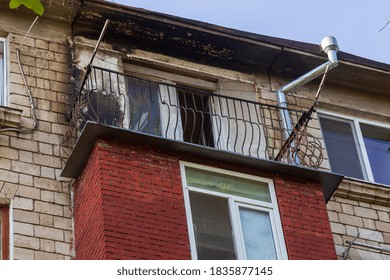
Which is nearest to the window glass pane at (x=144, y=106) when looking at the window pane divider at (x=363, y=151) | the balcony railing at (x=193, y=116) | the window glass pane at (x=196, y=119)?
the balcony railing at (x=193, y=116)

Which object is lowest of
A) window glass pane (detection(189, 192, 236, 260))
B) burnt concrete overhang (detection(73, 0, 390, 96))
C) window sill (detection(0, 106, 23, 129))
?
window glass pane (detection(189, 192, 236, 260))

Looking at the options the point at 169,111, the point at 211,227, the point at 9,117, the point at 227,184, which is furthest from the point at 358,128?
the point at 9,117

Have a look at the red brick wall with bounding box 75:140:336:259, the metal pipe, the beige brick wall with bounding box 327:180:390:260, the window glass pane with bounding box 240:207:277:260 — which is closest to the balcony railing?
the metal pipe

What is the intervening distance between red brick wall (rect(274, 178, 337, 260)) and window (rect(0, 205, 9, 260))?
3183mm

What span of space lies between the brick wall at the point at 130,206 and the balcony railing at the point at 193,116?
107 cm

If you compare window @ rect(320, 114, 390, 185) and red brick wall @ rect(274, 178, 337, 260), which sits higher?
window @ rect(320, 114, 390, 185)

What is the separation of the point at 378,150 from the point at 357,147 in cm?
40

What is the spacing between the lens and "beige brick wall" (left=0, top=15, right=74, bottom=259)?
13172 mm

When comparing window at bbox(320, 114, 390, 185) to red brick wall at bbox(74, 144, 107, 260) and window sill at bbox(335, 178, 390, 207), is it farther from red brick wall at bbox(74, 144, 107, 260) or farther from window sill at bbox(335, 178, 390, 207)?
red brick wall at bbox(74, 144, 107, 260)

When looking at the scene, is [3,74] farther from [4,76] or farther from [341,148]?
[341,148]

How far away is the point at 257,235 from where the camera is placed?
1362 cm

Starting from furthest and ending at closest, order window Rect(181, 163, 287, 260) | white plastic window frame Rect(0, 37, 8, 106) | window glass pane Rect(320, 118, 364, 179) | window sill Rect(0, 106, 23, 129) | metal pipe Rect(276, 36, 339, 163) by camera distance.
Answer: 1. window glass pane Rect(320, 118, 364, 179)
2. metal pipe Rect(276, 36, 339, 163)
3. white plastic window frame Rect(0, 37, 8, 106)
4. window sill Rect(0, 106, 23, 129)
5. window Rect(181, 163, 287, 260)

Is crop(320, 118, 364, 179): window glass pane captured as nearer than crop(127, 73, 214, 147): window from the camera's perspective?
No

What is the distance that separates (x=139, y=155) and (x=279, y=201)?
70.5 inches
